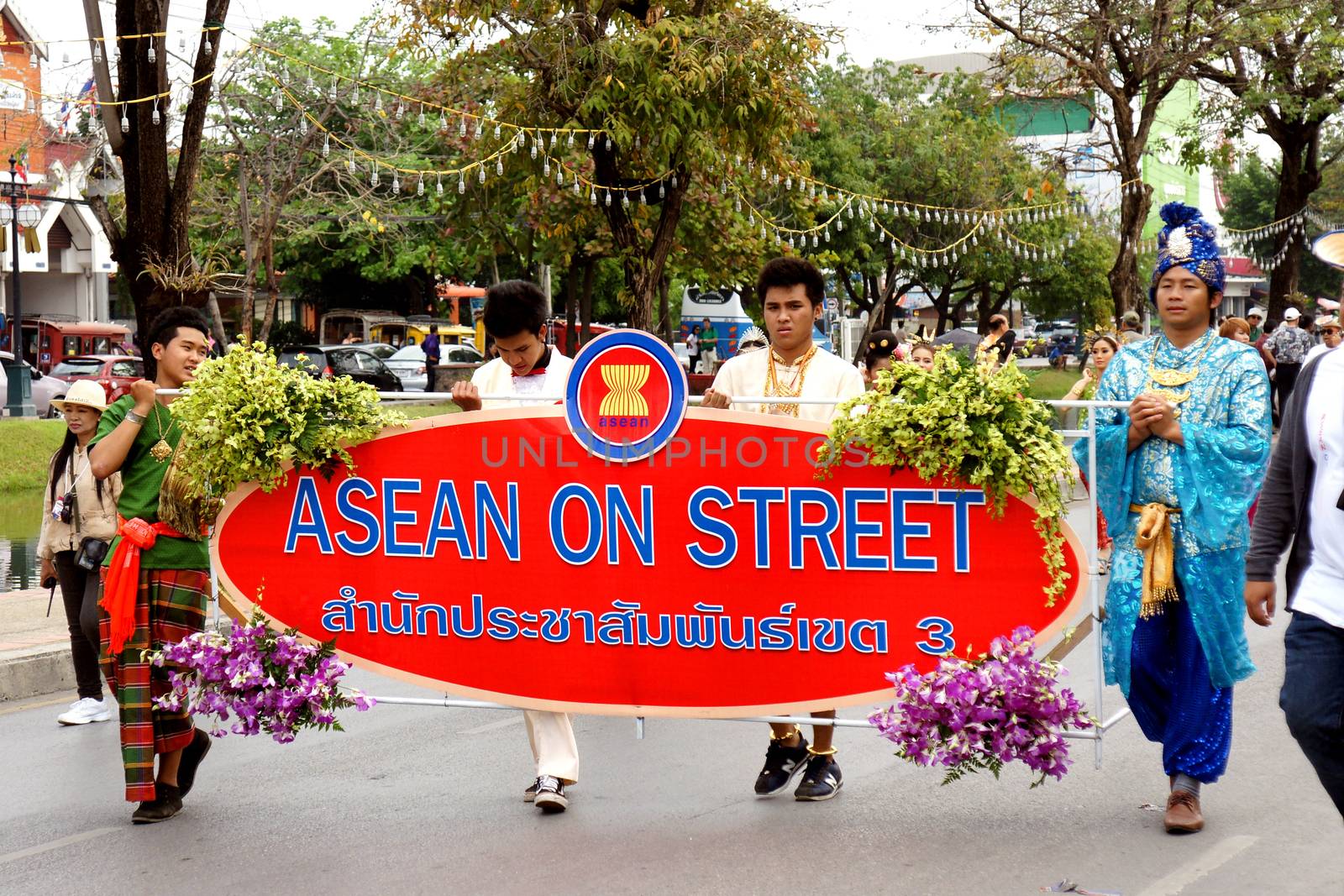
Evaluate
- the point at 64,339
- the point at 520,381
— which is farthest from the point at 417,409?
the point at 64,339

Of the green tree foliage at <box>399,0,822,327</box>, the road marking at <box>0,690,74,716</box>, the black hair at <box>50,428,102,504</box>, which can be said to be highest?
the green tree foliage at <box>399,0,822,327</box>

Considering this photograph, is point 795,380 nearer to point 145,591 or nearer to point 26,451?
point 145,591

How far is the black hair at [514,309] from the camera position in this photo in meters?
5.84

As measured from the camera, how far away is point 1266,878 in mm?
4633

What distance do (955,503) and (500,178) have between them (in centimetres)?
1504

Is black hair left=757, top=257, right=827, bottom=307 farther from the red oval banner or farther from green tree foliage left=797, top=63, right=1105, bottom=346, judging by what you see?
green tree foliage left=797, top=63, right=1105, bottom=346

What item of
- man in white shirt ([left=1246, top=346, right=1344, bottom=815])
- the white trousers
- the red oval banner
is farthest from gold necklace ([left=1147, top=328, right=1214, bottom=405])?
the white trousers

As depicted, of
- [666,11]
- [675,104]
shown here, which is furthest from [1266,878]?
[666,11]

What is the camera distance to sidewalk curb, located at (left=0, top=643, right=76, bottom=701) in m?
8.07

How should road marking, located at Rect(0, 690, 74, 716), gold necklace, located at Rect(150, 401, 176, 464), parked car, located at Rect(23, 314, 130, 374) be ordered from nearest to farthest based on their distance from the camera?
gold necklace, located at Rect(150, 401, 176, 464), road marking, located at Rect(0, 690, 74, 716), parked car, located at Rect(23, 314, 130, 374)

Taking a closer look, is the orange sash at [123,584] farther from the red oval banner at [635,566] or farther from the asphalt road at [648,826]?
the asphalt road at [648,826]

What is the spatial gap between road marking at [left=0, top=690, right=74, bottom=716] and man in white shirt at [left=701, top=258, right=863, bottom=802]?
4.22m

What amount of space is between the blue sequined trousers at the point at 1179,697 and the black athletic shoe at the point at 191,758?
132 inches

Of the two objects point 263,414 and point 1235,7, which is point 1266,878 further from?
point 1235,7
